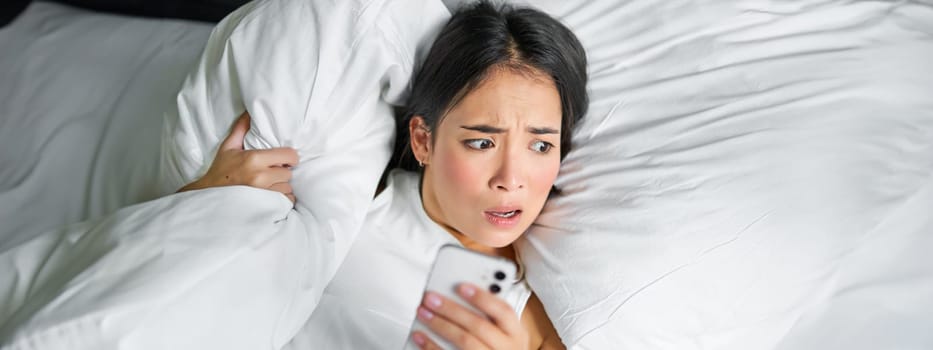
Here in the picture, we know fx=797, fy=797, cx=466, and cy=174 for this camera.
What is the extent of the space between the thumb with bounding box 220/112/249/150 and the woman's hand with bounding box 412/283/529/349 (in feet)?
1.04

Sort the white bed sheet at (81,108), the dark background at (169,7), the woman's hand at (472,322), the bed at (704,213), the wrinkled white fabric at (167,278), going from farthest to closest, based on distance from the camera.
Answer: the dark background at (169,7) < the white bed sheet at (81,108) < the woman's hand at (472,322) < the bed at (704,213) < the wrinkled white fabric at (167,278)

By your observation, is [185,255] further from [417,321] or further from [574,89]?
[574,89]

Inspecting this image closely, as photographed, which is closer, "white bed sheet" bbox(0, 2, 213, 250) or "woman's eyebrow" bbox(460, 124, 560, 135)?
"woman's eyebrow" bbox(460, 124, 560, 135)

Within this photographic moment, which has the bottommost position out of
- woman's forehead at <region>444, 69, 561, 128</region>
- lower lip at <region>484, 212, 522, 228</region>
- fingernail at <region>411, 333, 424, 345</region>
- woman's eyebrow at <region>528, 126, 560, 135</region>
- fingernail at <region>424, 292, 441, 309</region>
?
fingernail at <region>411, 333, 424, 345</region>

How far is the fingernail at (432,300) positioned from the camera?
1.00 m

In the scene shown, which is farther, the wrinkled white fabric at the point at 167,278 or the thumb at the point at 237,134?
the thumb at the point at 237,134

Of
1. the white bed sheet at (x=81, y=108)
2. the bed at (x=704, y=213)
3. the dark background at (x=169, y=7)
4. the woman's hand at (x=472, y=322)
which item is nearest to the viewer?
the bed at (x=704, y=213)

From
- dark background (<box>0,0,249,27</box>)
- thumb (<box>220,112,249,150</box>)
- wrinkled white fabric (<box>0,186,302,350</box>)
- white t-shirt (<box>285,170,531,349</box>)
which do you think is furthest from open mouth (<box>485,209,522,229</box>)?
dark background (<box>0,0,249,27</box>)

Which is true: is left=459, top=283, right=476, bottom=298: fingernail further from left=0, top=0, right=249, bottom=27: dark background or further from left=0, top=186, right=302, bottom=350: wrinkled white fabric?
left=0, top=0, right=249, bottom=27: dark background

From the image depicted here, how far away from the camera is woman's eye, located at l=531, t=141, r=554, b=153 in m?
0.96

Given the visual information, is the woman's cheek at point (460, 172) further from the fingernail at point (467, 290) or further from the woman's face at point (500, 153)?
the fingernail at point (467, 290)

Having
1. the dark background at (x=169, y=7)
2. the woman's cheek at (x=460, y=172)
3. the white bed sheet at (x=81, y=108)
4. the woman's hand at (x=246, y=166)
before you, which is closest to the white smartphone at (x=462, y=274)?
the woman's cheek at (x=460, y=172)

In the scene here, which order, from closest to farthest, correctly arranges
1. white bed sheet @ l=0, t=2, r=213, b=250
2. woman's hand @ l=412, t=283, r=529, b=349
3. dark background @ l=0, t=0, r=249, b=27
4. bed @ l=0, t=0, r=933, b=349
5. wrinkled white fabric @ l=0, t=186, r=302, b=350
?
wrinkled white fabric @ l=0, t=186, r=302, b=350 < bed @ l=0, t=0, r=933, b=349 < woman's hand @ l=412, t=283, r=529, b=349 < white bed sheet @ l=0, t=2, r=213, b=250 < dark background @ l=0, t=0, r=249, b=27

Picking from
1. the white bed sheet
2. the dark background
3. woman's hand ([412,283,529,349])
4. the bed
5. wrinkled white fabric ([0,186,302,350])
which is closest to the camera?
wrinkled white fabric ([0,186,302,350])
